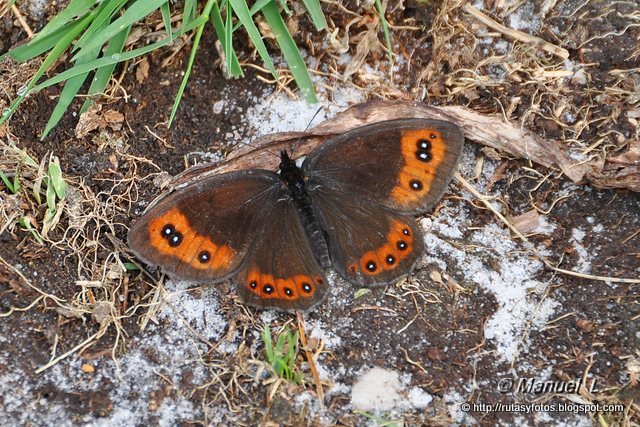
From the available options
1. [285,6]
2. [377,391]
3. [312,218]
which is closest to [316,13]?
[285,6]

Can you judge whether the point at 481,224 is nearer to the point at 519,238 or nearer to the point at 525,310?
the point at 519,238

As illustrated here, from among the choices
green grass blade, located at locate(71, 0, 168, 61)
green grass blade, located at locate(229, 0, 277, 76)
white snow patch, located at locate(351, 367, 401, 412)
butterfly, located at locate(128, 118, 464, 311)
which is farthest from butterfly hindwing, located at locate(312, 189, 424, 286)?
green grass blade, located at locate(71, 0, 168, 61)

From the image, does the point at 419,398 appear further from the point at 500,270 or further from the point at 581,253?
the point at 581,253

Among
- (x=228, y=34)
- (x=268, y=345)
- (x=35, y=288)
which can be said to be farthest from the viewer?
(x=228, y=34)

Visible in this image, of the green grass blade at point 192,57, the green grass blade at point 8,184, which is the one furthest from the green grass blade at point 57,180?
the green grass blade at point 192,57

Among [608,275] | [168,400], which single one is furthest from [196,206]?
[608,275]

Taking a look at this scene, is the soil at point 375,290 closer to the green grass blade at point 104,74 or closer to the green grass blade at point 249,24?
the green grass blade at point 104,74
